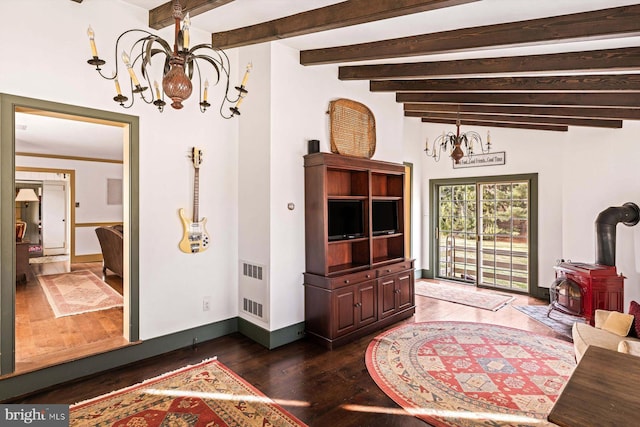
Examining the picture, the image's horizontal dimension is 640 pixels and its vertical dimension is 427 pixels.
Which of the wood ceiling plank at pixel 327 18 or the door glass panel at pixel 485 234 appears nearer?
the wood ceiling plank at pixel 327 18

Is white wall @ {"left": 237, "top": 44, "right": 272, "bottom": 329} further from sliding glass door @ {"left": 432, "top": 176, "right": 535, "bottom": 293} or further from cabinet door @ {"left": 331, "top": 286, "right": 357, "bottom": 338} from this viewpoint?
sliding glass door @ {"left": 432, "top": 176, "right": 535, "bottom": 293}

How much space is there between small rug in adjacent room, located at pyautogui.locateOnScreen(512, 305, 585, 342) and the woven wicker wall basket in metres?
3.20

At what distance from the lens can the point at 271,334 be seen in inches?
140

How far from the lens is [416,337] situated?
3.89m

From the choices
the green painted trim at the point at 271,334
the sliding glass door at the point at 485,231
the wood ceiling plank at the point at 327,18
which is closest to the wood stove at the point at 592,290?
the sliding glass door at the point at 485,231

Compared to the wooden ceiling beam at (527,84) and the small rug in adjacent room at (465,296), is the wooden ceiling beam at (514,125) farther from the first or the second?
the small rug in adjacent room at (465,296)

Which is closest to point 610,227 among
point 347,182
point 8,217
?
point 347,182

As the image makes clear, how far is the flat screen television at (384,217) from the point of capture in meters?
4.43

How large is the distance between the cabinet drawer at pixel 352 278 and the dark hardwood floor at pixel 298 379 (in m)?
0.68

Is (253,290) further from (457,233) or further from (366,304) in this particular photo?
(457,233)

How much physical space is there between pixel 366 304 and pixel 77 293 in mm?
4624

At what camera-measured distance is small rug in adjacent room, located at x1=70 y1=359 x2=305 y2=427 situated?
2.34m

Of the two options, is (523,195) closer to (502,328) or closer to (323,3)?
(502,328)

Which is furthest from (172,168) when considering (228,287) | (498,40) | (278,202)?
(498,40)
